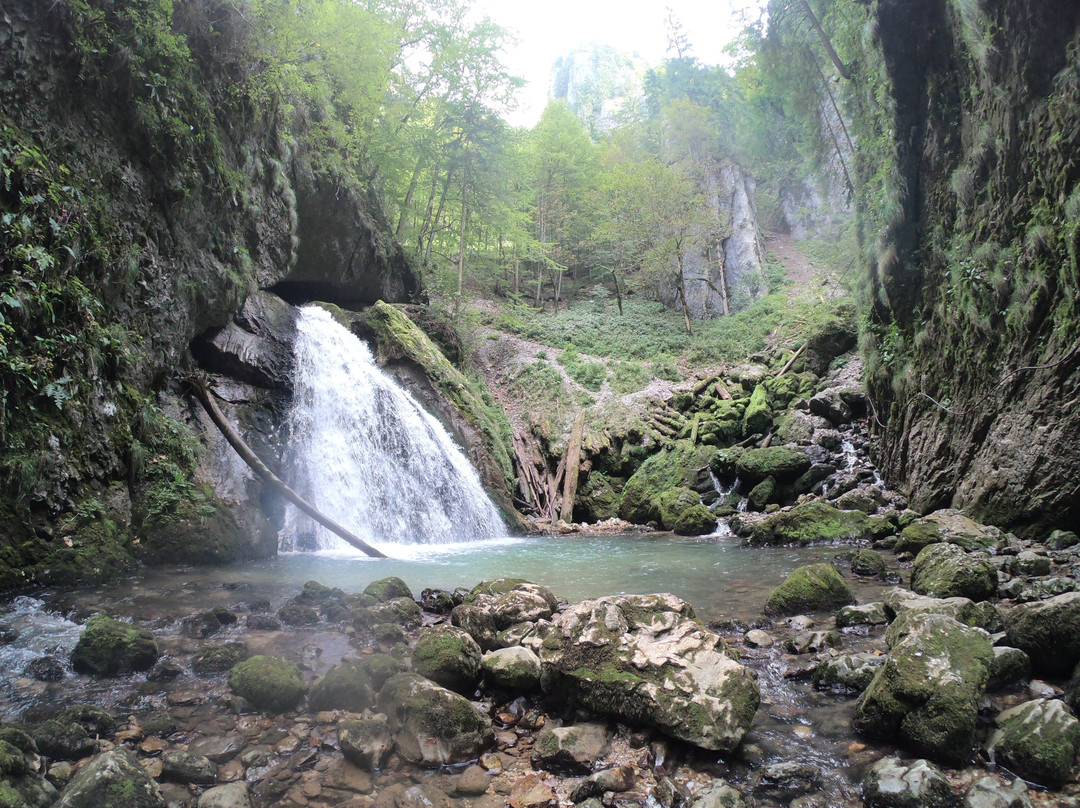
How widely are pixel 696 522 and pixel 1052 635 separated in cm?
809

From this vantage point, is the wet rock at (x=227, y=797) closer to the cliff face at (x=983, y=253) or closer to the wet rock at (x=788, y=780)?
the wet rock at (x=788, y=780)

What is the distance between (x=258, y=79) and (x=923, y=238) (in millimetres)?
11080

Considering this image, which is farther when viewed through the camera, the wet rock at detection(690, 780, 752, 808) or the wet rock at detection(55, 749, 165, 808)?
the wet rock at detection(690, 780, 752, 808)

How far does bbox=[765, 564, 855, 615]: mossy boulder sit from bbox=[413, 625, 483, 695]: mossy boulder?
3.08 m

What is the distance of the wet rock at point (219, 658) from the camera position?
150 inches

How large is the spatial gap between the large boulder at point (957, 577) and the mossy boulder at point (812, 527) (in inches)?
137

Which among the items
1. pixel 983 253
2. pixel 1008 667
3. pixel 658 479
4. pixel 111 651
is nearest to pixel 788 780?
pixel 1008 667

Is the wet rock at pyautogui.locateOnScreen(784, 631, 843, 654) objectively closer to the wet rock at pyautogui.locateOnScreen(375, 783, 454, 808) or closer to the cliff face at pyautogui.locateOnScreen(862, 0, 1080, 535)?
the wet rock at pyautogui.locateOnScreen(375, 783, 454, 808)

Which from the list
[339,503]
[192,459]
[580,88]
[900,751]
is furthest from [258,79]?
[580,88]

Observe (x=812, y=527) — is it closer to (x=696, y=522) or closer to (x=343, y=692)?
(x=696, y=522)

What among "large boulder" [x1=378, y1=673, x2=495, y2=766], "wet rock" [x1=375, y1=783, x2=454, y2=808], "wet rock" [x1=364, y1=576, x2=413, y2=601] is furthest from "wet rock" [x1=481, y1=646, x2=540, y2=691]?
"wet rock" [x1=364, y1=576, x2=413, y2=601]

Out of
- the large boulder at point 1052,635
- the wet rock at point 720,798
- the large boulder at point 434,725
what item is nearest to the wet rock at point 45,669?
the large boulder at point 434,725

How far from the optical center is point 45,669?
362 cm

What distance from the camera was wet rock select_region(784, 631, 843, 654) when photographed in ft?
13.5
